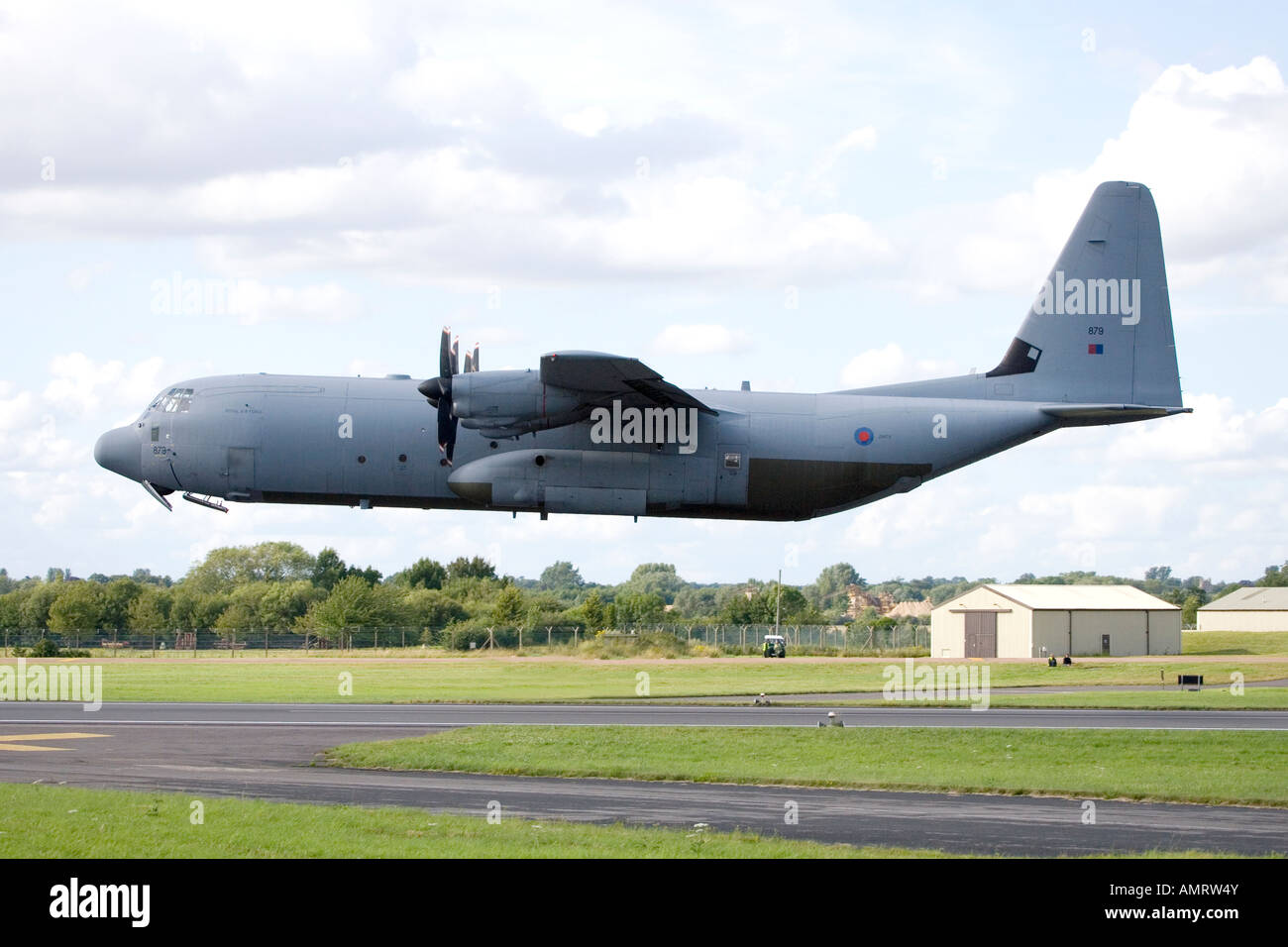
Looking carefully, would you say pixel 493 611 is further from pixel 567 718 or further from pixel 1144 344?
pixel 1144 344

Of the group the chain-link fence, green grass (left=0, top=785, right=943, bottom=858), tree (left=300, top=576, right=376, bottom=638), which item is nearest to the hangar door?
the chain-link fence

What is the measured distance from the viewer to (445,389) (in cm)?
2886

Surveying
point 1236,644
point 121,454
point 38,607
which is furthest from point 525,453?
point 1236,644

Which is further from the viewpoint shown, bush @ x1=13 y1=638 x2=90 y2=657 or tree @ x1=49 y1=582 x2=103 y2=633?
tree @ x1=49 y1=582 x2=103 y2=633

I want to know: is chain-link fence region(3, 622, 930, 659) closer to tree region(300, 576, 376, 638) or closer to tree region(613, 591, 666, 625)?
tree region(300, 576, 376, 638)

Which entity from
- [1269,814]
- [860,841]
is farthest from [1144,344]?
[860,841]

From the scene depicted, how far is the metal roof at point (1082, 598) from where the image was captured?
87562 millimetres

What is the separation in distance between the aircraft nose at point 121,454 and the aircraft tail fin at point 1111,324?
21743 mm

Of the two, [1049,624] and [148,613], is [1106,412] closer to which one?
[1049,624]

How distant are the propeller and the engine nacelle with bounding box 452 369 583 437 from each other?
68cm

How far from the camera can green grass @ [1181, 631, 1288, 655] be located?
315ft
